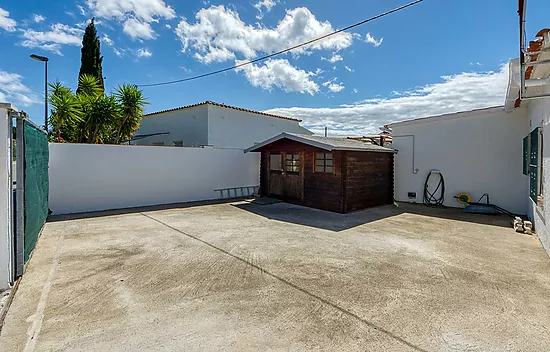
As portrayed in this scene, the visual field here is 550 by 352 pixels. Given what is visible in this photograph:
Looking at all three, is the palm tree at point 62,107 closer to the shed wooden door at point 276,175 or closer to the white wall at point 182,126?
the white wall at point 182,126

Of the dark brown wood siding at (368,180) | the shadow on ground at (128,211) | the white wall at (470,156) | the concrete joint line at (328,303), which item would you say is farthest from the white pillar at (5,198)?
the white wall at (470,156)

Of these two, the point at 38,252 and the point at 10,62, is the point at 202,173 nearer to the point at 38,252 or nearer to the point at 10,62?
the point at 38,252

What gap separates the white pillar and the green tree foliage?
23.7 feet

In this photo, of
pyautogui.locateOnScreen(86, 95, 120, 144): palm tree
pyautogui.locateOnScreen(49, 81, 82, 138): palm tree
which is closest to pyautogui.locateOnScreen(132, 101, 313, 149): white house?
pyautogui.locateOnScreen(86, 95, 120, 144): palm tree

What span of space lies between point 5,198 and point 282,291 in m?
3.32

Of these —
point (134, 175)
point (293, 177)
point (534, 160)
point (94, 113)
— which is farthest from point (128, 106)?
point (534, 160)

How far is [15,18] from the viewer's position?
9133mm

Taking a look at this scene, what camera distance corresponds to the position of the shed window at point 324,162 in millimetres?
8422

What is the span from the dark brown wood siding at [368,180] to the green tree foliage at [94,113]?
816 centimetres

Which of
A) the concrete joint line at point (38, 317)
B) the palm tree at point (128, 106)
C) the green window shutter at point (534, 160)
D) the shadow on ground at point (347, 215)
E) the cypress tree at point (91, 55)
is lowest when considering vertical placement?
the concrete joint line at point (38, 317)

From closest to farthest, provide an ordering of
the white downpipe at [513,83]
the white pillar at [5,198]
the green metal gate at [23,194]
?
the white pillar at [5,198] → the green metal gate at [23,194] → the white downpipe at [513,83]

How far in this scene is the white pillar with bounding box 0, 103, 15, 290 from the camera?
3.10m

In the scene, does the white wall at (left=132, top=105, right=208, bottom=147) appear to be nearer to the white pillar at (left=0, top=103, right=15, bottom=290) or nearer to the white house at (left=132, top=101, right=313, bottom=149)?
the white house at (left=132, top=101, right=313, bottom=149)

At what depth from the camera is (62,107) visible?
29.5 ft
